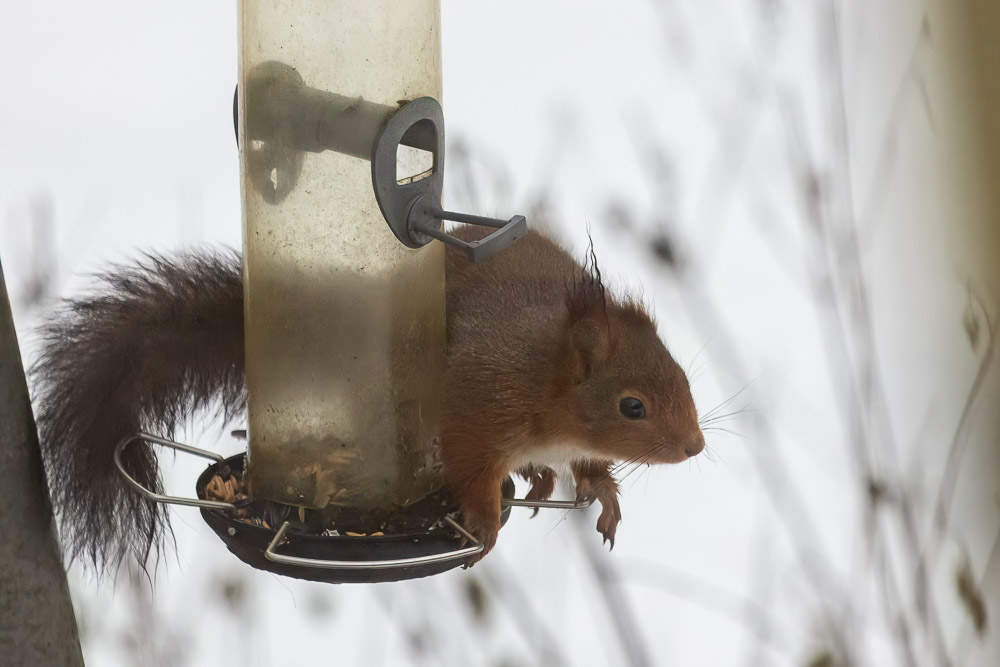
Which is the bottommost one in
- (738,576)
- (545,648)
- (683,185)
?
(738,576)

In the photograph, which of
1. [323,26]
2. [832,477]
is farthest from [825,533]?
[323,26]

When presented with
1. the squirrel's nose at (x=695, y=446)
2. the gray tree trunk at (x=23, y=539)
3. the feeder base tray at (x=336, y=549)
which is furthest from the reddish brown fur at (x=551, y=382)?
the gray tree trunk at (x=23, y=539)

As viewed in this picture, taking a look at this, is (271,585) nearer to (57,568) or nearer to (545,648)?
(545,648)

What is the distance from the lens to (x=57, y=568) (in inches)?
40.8

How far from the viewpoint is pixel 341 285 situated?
1155 millimetres

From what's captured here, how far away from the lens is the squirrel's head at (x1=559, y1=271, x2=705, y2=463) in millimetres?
1190

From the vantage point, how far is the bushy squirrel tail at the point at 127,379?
1134 millimetres

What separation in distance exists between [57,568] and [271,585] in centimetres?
116

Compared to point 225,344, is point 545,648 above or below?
below

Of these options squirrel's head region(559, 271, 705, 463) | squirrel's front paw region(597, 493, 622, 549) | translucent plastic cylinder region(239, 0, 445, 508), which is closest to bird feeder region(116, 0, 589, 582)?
translucent plastic cylinder region(239, 0, 445, 508)

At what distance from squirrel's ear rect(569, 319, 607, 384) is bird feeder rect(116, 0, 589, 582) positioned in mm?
158

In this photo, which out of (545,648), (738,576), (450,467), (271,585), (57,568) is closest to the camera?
(57,568)

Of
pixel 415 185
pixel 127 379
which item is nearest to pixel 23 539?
pixel 127 379

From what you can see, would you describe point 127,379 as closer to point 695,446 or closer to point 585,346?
point 585,346
